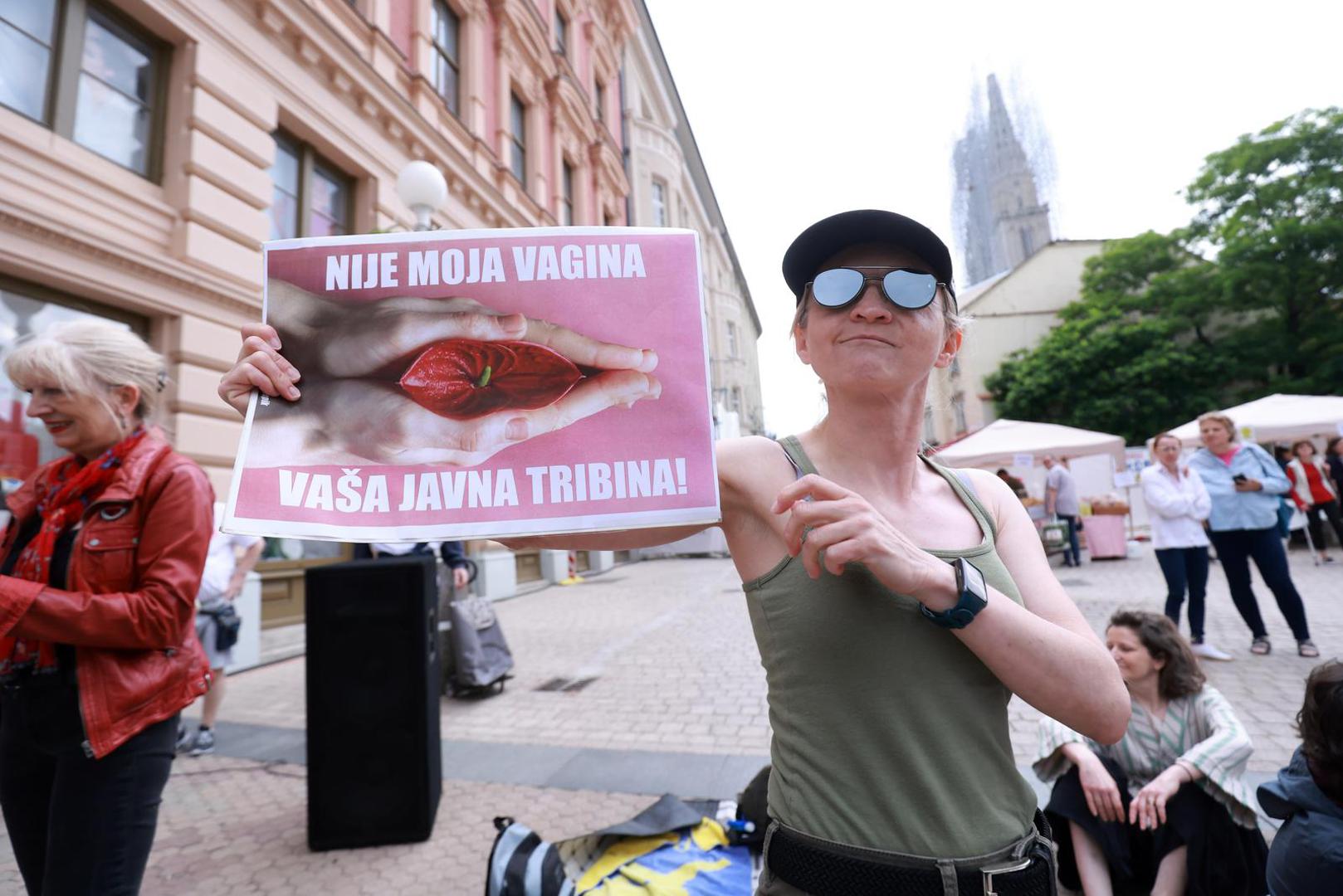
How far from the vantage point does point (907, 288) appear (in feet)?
3.72

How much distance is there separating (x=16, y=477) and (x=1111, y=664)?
23.9 ft

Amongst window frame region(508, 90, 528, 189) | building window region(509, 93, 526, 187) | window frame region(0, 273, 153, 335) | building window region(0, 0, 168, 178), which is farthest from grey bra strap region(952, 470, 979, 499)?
building window region(509, 93, 526, 187)

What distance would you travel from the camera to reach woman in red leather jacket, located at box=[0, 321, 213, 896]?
1.59 metres

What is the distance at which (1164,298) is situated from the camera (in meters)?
31.8

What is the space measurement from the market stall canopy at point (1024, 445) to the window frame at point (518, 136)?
33.0 feet

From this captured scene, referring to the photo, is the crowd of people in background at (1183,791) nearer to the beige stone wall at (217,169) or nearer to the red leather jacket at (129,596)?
the red leather jacket at (129,596)

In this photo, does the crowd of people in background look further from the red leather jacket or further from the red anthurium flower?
the red leather jacket

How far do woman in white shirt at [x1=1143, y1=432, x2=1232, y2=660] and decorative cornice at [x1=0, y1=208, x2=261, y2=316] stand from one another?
8.61 m

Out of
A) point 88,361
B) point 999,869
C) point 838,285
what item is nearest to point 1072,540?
point 999,869

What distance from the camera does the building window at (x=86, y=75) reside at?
17.8ft

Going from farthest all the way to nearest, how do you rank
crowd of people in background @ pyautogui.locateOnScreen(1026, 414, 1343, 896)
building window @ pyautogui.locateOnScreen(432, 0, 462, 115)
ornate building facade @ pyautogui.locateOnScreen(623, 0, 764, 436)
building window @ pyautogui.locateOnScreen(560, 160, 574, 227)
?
ornate building facade @ pyautogui.locateOnScreen(623, 0, 764, 436), building window @ pyautogui.locateOnScreen(560, 160, 574, 227), building window @ pyautogui.locateOnScreen(432, 0, 462, 115), crowd of people in background @ pyautogui.locateOnScreen(1026, 414, 1343, 896)

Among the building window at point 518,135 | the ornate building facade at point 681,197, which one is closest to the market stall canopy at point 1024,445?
the ornate building facade at point 681,197

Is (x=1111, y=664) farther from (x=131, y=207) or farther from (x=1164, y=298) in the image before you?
(x=1164, y=298)

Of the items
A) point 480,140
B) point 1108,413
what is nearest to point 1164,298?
point 1108,413
